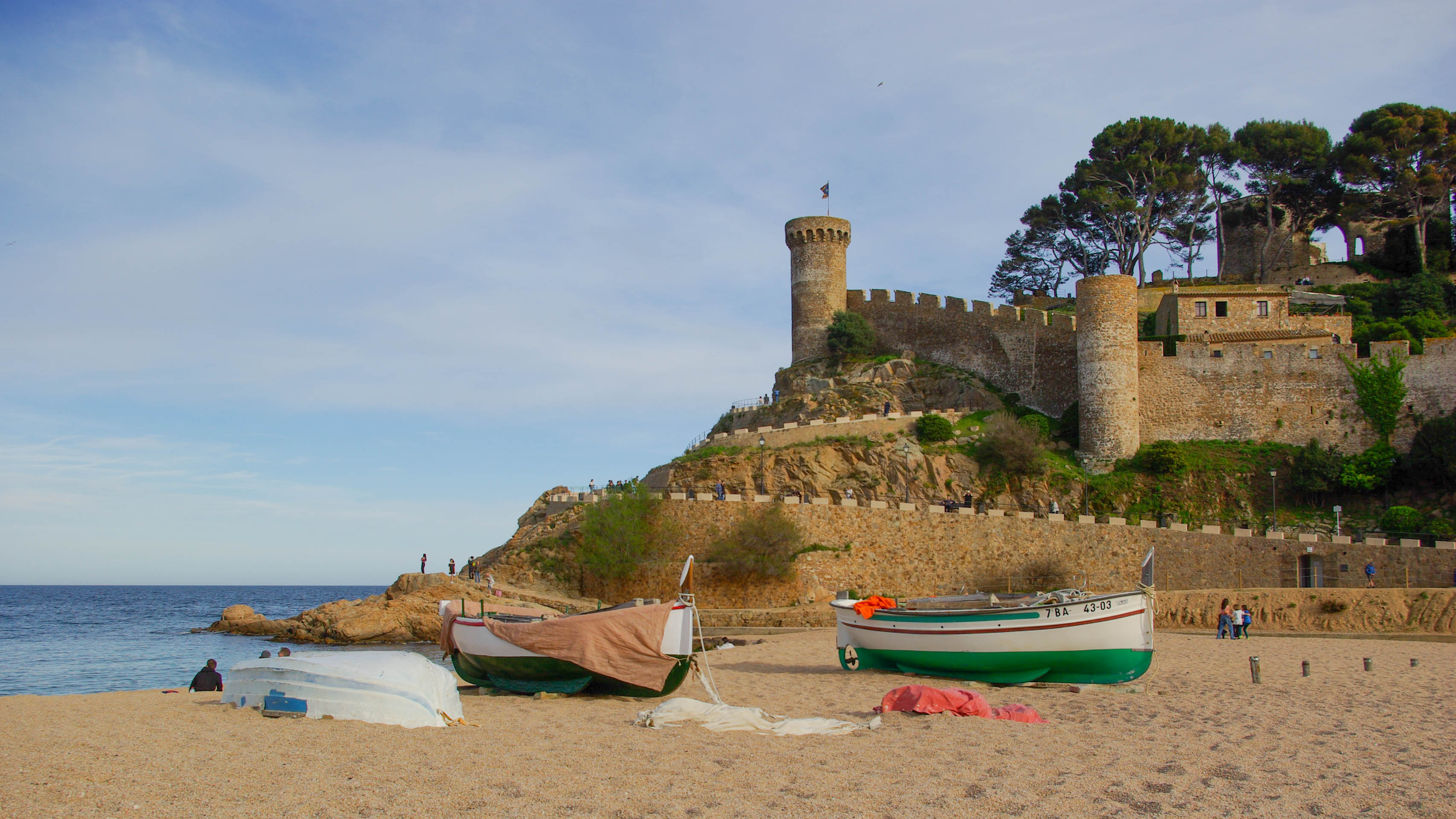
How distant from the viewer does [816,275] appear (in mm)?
45469

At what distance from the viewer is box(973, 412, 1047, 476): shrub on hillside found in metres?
32.9

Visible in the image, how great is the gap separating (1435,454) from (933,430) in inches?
575

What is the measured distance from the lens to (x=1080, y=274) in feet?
161

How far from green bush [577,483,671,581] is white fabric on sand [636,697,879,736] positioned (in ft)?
57.2

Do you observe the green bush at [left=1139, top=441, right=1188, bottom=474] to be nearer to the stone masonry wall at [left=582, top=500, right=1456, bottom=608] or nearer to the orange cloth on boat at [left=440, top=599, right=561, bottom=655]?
the stone masonry wall at [left=582, top=500, right=1456, bottom=608]

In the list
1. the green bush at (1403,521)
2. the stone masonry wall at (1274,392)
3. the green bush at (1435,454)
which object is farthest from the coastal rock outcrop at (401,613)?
the green bush at (1435,454)

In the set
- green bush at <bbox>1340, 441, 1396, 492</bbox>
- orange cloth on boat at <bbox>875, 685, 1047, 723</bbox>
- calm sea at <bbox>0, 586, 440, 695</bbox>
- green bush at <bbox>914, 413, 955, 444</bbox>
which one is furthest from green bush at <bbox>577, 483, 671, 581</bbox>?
green bush at <bbox>1340, 441, 1396, 492</bbox>

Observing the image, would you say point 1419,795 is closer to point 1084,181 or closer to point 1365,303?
point 1365,303

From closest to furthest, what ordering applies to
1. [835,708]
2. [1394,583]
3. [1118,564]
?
[835,708]
[1394,583]
[1118,564]

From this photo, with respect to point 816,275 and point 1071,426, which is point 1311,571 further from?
point 816,275

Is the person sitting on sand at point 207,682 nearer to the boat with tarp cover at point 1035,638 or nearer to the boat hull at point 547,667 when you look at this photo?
the boat hull at point 547,667

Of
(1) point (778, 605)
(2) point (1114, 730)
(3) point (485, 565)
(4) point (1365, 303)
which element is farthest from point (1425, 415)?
(3) point (485, 565)

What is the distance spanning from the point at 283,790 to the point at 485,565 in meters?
24.2

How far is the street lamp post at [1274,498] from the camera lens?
30.3m
